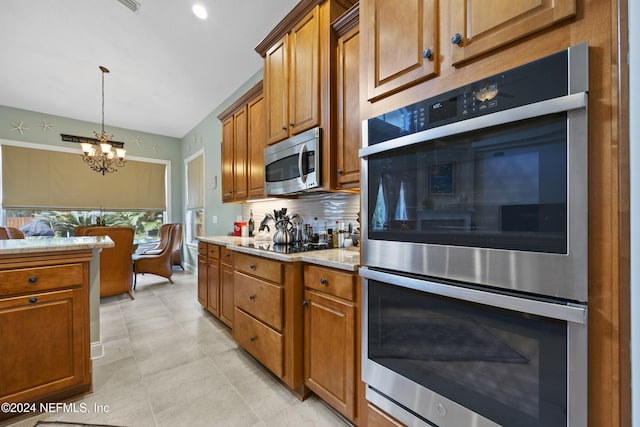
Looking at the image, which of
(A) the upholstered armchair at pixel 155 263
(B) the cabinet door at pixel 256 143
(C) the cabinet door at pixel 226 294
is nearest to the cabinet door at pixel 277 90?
(B) the cabinet door at pixel 256 143

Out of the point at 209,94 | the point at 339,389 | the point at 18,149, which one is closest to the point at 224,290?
the point at 339,389

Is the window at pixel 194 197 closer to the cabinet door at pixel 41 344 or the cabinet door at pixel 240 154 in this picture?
the cabinet door at pixel 240 154

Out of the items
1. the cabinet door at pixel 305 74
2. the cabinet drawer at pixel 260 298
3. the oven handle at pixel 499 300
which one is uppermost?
the cabinet door at pixel 305 74

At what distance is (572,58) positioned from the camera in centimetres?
65

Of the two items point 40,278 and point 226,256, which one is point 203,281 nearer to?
point 226,256

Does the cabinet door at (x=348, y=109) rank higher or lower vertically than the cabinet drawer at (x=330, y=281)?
higher

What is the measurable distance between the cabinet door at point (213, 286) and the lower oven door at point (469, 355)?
1.98 m

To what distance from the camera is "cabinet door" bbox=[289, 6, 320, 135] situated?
72.1 inches

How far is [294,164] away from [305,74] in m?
0.65

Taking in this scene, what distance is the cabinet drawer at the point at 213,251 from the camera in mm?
2664

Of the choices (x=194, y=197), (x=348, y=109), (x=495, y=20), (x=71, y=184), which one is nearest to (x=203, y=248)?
(x=348, y=109)

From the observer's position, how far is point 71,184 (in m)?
4.77

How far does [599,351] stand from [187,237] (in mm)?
6144

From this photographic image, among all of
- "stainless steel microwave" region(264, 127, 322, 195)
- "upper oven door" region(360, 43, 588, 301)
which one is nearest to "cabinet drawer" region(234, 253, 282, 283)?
"stainless steel microwave" region(264, 127, 322, 195)
